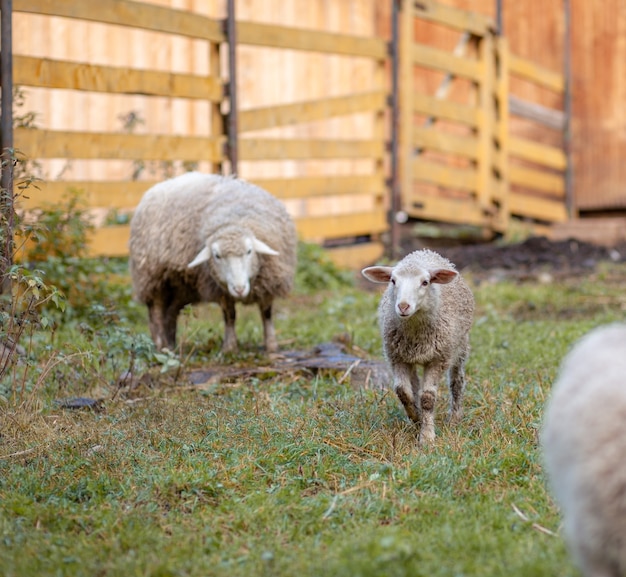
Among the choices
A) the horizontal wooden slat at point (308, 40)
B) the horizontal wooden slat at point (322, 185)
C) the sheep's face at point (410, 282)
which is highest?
the horizontal wooden slat at point (308, 40)

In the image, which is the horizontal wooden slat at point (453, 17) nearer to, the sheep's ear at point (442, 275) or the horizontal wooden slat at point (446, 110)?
the horizontal wooden slat at point (446, 110)

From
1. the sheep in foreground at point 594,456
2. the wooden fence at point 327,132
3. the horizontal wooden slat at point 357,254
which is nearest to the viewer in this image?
the sheep in foreground at point 594,456

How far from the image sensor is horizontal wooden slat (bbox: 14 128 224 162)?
7.43 meters

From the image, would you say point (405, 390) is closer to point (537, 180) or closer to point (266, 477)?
point (266, 477)

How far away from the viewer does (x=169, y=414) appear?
480 centimetres

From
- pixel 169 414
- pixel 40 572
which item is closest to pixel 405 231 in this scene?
pixel 169 414

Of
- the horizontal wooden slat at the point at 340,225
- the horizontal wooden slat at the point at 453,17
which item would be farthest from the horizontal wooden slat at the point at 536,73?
the horizontal wooden slat at the point at 340,225

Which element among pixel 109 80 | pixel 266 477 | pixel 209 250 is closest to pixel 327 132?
pixel 109 80

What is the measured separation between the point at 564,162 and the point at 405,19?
3747mm

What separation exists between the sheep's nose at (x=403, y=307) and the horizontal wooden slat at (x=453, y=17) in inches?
299

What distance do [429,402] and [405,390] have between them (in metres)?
0.12

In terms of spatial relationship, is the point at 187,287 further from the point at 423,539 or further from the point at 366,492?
the point at 423,539

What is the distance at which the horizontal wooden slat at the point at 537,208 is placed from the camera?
1301 centimetres

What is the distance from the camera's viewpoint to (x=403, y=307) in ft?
14.0
